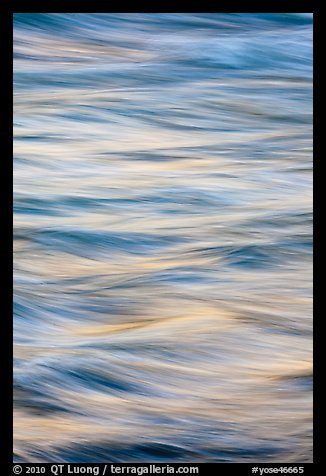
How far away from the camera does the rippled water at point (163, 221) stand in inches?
122

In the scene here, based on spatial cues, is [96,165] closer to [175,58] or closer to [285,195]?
[175,58]

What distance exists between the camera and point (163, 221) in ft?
10.5

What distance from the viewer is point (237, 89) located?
3273 mm

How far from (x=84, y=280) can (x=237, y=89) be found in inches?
37.9

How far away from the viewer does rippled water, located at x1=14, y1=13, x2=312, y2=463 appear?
10.1ft

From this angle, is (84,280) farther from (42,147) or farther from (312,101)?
(312,101)
